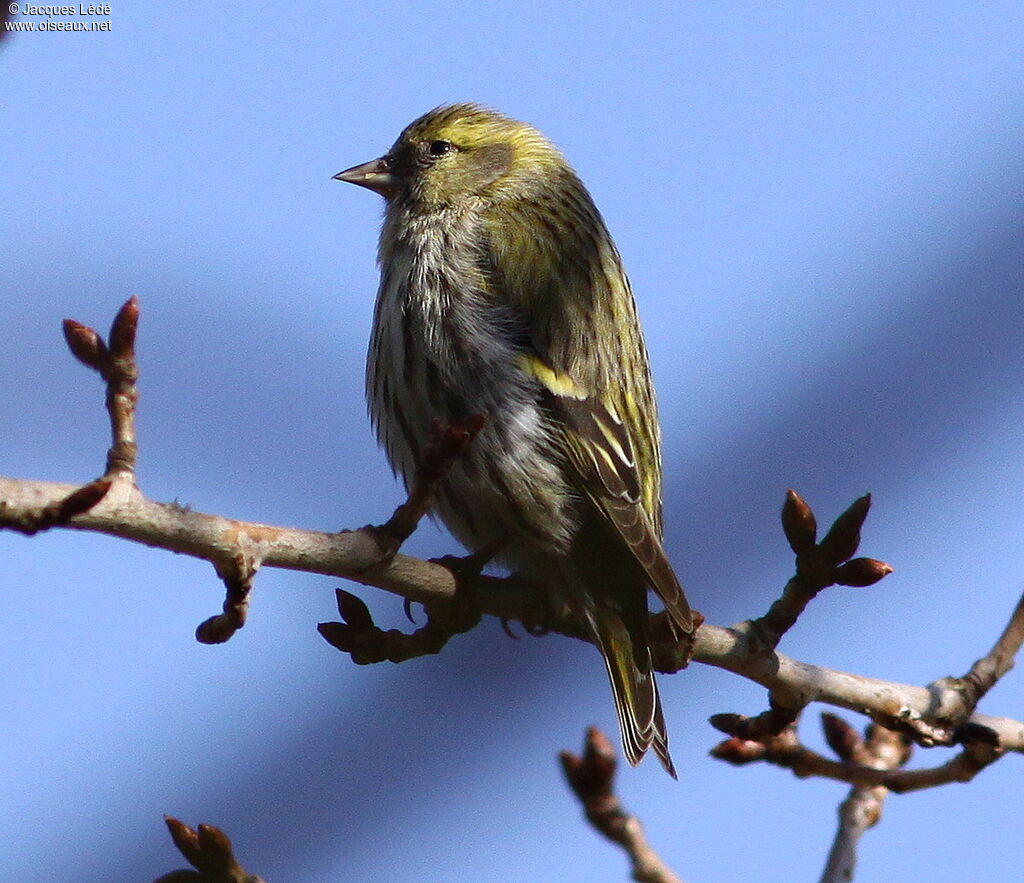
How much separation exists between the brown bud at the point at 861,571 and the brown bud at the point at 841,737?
1.68 feet

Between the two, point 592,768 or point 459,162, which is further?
point 459,162

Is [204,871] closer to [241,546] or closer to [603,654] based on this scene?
[241,546]

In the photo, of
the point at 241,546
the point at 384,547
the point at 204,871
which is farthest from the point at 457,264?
the point at 204,871

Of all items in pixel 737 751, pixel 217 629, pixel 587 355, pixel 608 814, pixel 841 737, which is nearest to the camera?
pixel 608 814

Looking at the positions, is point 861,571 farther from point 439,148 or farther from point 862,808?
point 439,148

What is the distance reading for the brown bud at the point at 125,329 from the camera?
2.64 m

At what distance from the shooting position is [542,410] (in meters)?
3.96

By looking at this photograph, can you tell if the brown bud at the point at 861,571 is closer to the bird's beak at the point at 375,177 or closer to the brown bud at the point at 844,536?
the brown bud at the point at 844,536

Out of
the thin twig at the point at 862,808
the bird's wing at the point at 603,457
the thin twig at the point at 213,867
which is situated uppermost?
the bird's wing at the point at 603,457

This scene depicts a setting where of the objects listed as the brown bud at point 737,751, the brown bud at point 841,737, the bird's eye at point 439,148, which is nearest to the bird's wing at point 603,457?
the brown bud at point 737,751

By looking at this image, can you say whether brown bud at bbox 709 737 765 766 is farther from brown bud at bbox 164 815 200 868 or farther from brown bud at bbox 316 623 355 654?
brown bud at bbox 164 815 200 868

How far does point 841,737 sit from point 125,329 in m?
2.07

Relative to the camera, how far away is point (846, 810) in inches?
133

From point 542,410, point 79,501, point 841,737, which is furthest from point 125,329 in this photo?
point 841,737
